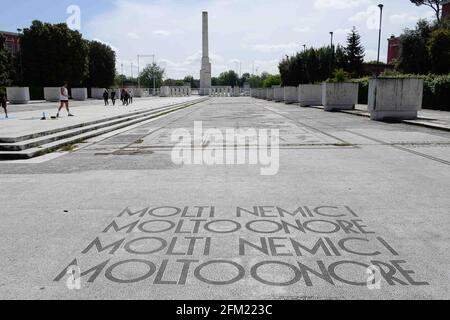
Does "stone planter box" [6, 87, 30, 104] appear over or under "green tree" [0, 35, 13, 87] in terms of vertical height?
under

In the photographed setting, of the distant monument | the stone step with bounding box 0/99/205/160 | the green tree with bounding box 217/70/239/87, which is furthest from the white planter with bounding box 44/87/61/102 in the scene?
the green tree with bounding box 217/70/239/87

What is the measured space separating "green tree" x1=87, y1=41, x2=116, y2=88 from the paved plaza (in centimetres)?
7496

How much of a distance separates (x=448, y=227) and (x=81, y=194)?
212 inches

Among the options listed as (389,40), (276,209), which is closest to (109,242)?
(276,209)

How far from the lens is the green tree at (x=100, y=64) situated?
79.2 m

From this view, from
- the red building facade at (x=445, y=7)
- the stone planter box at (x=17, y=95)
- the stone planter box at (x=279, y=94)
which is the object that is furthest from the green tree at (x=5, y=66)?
the red building facade at (x=445, y=7)

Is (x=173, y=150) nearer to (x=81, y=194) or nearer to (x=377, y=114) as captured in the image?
(x=81, y=194)

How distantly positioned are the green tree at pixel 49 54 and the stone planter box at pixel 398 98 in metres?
53.8

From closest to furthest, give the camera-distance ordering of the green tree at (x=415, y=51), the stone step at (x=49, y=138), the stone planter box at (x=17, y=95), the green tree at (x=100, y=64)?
the stone step at (x=49, y=138) < the green tree at (x=415, y=51) < the stone planter box at (x=17, y=95) < the green tree at (x=100, y=64)

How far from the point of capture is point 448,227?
16.4 ft

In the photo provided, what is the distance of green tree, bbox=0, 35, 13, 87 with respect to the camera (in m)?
57.0

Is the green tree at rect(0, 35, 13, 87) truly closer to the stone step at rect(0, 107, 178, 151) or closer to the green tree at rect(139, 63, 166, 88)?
the stone step at rect(0, 107, 178, 151)

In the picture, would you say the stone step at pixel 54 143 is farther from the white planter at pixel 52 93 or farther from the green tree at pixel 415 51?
the white planter at pixel 52 93

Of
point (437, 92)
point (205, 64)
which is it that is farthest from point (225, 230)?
point (205, 64)
